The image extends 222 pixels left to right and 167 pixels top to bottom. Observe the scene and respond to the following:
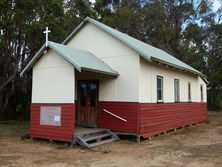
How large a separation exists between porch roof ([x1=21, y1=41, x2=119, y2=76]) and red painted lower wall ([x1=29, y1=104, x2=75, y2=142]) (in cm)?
162

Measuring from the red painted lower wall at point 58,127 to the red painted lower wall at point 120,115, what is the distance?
2.41 meters

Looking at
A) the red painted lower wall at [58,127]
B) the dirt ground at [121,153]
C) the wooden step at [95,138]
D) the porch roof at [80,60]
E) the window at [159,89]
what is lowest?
the dirt ground at [121,153]

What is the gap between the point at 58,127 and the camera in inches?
477

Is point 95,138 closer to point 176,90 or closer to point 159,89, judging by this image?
point 159,89

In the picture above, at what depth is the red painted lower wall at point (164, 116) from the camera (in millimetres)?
13187

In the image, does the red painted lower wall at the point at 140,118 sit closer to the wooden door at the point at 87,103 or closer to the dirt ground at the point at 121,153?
the wooden door at the point at 87,103

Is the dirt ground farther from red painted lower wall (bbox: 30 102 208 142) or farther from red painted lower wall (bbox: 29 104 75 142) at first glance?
red painted lower wall (bbox: 30 102 208 142)

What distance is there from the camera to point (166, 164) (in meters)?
8.57

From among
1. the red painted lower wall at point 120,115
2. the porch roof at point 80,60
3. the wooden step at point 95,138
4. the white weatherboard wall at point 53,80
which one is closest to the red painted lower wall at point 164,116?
the red painted lower wall at point 120,115

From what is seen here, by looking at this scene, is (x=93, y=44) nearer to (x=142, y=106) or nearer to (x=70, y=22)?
(x=142, y=106)

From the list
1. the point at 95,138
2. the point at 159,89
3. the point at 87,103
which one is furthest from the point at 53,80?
the point at 159,89

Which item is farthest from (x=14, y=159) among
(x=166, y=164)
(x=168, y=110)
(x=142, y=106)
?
(x=168, y=110)

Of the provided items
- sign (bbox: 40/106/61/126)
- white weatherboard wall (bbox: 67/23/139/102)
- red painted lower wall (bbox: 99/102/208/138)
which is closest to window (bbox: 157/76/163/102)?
red painted lower wall (bbox: 99/102/208/138)

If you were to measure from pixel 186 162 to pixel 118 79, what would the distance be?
567 cm
